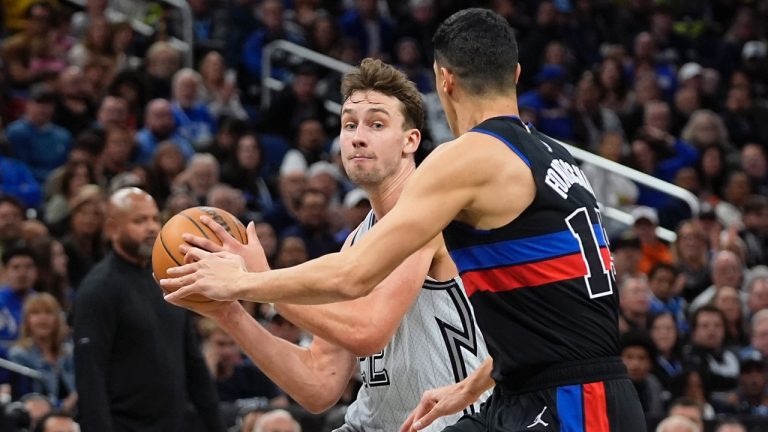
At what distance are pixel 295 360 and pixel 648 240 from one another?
9.07m

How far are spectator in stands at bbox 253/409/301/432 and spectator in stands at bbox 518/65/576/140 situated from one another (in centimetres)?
806

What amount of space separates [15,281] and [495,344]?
7004 mm

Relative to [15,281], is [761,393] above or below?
below

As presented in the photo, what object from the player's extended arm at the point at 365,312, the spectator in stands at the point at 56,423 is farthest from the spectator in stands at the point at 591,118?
the player's extended arm at the point at 365,312

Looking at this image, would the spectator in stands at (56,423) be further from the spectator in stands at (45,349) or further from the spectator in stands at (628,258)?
the spectator in stands at (628,258)

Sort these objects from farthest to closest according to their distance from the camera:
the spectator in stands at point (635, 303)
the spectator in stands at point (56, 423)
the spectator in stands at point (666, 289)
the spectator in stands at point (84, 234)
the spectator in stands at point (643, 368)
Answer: the spectator in stands at point (666, 289) < the spectator in stands at point (635, 303) < the spectator in stands at point (84, 234) < the spectator in stands at point (643, 368) < the spectator in stands at point (56, 423)

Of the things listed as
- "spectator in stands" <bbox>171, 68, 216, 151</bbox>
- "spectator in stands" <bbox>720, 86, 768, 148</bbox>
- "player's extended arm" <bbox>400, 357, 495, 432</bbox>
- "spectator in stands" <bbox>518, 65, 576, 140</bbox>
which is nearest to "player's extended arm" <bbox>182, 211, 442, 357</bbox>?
"player's extended arm" <bbox>400, 357, 495, 432</bbox>

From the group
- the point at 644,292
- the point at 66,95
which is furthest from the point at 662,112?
the point at 66,95

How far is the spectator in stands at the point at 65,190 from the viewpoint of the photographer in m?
12.5

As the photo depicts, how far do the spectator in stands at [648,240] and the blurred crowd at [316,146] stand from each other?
0.02 metres

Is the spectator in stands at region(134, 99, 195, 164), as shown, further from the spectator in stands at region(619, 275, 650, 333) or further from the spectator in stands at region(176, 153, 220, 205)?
the spectator in stands at region(619, 275, 650, 333)

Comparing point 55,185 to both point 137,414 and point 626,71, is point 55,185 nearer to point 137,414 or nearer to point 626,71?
point 137,414

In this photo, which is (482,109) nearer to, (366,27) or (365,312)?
(365,312)

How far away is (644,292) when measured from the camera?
40.9ft
